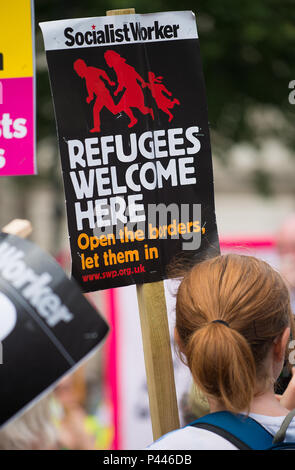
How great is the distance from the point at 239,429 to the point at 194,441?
10 centimetres

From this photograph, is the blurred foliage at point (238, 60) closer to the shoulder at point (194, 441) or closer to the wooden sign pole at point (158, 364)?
the wooden sign pole at point (158, 364)

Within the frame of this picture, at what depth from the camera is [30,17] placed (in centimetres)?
234

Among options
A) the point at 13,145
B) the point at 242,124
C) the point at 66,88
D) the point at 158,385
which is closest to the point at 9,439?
the point at 158,385

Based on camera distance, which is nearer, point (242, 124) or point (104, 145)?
point (104, 145)

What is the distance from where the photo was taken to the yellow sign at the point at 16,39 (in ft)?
7.59

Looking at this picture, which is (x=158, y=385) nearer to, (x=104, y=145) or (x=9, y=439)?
(x=104, y=145)

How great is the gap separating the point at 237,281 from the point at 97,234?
575 millimetres

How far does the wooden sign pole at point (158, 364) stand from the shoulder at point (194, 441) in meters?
0.48

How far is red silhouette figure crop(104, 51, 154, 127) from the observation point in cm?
229

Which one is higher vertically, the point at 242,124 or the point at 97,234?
the point at 242,124

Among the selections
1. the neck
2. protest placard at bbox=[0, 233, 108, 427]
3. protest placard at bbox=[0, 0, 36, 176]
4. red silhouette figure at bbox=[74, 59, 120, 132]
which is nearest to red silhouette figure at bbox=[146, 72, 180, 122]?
red silhouette figure at bbox=[74, 59, 120, 132]

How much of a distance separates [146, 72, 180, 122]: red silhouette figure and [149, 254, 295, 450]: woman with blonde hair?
653 millimetres

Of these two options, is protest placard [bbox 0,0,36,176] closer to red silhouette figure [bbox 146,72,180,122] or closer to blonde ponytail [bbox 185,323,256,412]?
red silhouette figure [bbox 146,72,180,122]

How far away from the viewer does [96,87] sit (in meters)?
2.26
